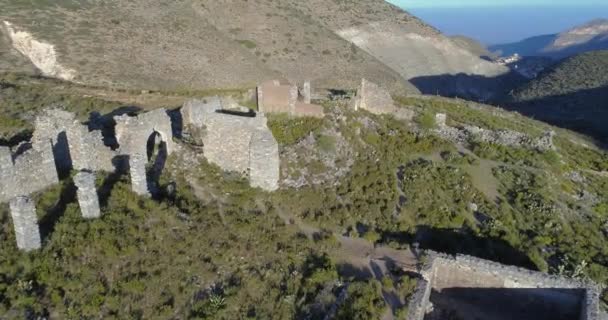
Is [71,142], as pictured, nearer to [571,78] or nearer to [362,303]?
[362,303]

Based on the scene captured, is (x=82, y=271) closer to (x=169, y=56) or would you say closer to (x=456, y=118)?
(x=456, y=118)

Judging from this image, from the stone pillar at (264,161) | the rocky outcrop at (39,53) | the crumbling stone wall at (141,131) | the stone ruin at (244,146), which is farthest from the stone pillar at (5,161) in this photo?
the rocky outcrop at (39,53)

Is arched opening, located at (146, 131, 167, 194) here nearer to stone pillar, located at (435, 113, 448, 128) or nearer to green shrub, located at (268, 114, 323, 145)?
green shrub, located at (268, 114, 323, 145)

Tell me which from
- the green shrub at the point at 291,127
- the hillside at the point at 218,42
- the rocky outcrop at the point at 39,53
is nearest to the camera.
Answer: the green shrub at the point at 291,127

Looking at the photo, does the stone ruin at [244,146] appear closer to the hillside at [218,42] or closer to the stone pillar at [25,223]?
the stone pillar at [25,223]

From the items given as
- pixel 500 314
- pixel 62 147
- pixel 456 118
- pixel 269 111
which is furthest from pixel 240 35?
pixel 500 314

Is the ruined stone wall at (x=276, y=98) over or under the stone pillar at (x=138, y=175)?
over

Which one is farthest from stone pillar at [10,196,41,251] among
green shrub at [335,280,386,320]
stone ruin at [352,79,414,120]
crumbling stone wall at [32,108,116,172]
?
stone ruin at [352,79,414,120]

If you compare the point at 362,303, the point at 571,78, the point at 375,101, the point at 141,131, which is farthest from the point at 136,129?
the point at 571,78
